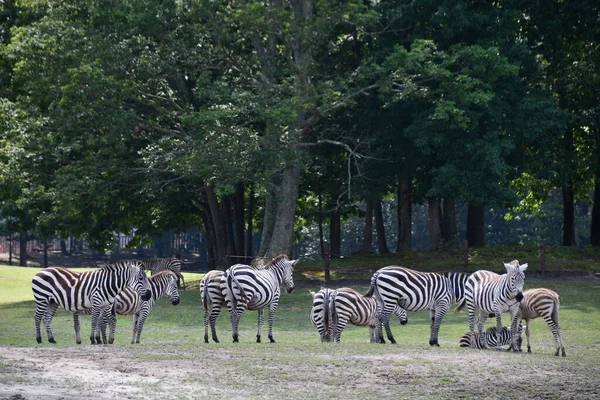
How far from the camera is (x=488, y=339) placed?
70.6 feet

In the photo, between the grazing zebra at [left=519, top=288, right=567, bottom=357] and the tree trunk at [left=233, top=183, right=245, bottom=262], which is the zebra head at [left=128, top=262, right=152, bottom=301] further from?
the tree trunk at [left=233, top=183, right=245, bottom=262]

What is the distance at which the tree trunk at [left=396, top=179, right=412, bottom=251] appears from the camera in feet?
150

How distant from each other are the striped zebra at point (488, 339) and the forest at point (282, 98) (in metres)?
13.5

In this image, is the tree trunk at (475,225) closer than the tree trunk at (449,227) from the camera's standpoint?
No

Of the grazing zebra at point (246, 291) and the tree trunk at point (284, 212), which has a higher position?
the tree trunk at point (284, 212)

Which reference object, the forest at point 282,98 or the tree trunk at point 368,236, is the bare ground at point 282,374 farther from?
the tree trunk at point 368,236

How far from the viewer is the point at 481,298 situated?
69.9 ft

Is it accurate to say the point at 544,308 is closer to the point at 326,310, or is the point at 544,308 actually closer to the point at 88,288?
the point at 326,310

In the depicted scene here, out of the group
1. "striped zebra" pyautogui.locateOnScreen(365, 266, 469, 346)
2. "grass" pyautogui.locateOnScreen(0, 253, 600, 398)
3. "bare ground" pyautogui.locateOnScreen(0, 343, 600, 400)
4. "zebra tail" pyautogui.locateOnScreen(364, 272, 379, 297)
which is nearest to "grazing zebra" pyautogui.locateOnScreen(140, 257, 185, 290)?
"grass" pyautogui.locateOnScreen(0, 253, 600, 398)

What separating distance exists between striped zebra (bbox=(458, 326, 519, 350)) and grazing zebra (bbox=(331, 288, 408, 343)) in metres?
1.98

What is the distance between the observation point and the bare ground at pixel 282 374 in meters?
14.6

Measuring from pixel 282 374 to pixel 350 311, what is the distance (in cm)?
572

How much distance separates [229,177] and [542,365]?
1899 centimetres

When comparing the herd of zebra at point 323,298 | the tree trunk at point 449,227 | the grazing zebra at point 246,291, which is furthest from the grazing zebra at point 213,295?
the tree trunk at point 449,227
